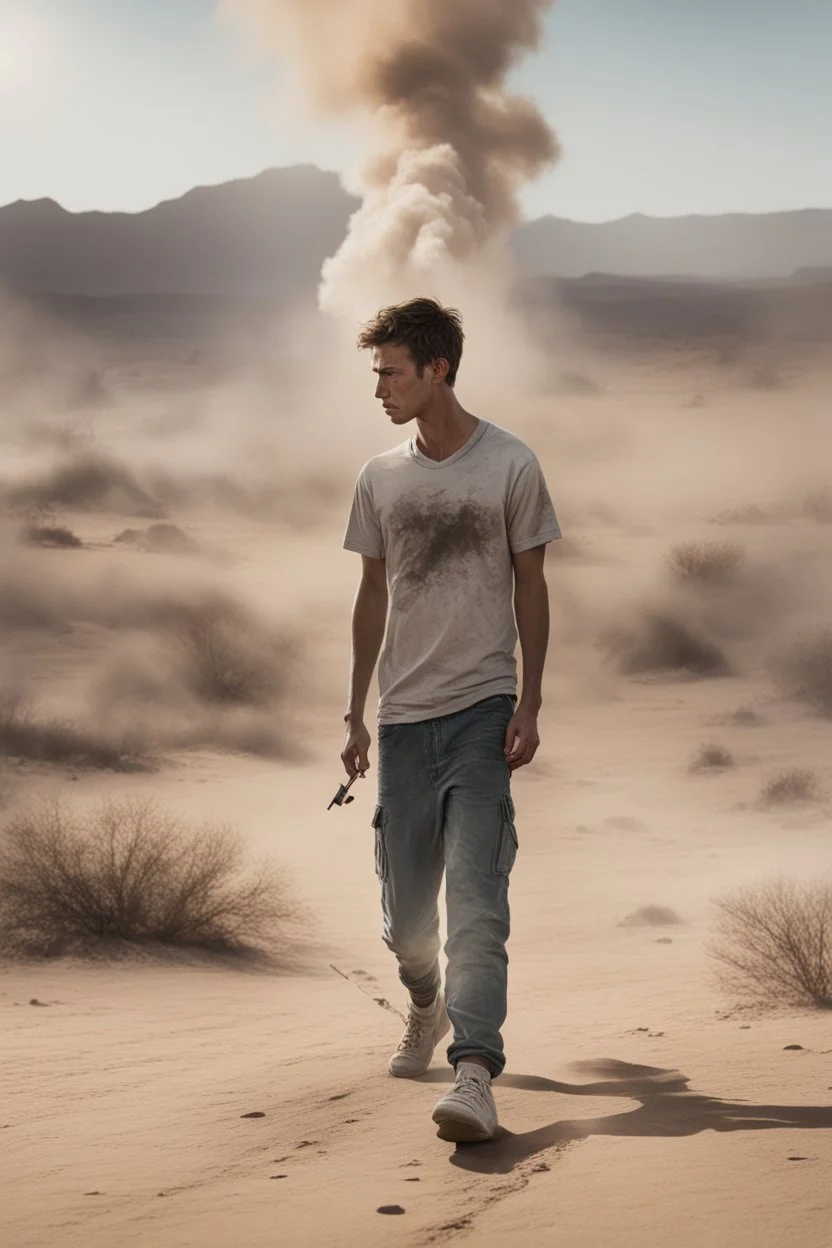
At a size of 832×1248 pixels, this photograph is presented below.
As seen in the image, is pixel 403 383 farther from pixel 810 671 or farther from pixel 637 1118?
pixel 810 671

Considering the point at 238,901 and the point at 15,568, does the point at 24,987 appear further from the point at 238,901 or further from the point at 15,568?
the point at 15,568

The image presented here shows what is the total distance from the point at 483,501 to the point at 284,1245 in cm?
161

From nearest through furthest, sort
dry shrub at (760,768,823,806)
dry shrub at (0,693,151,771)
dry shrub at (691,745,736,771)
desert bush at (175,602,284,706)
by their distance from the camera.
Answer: dry shrub at (760,768,823,806) → dry shrub at (0,693,151,771) → dry shrub at (691,745,736,771) → desert bush at (175,602,284,706)

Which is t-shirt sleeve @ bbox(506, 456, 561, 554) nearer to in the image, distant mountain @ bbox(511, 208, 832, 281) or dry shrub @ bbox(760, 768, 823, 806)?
dry shrub @ bbox(760, 768, 823, 806)

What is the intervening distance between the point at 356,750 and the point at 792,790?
35.6ft

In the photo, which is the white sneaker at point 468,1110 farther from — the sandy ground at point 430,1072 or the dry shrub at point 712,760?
the dry shrub at point 712,760

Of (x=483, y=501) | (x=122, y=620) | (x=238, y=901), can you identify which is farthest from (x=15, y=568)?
(x=483, y=501)

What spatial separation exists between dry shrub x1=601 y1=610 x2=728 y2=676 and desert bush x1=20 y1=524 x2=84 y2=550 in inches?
359

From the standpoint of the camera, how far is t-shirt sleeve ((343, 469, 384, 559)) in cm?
391

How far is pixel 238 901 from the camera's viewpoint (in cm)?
851

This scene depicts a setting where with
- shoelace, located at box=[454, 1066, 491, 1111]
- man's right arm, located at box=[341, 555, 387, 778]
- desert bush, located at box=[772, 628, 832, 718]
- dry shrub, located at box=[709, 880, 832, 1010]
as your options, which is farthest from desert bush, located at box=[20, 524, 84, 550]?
A: shoelace, located at box=[454, 1066, 491, 1111]

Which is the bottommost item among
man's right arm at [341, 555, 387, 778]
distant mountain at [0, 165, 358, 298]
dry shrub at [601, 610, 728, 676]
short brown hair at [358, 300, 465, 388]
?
man's right arm at [341, 555, 387, 778]

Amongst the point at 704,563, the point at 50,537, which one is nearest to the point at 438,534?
the point at 50,537

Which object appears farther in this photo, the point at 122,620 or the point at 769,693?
the point at 122,620
